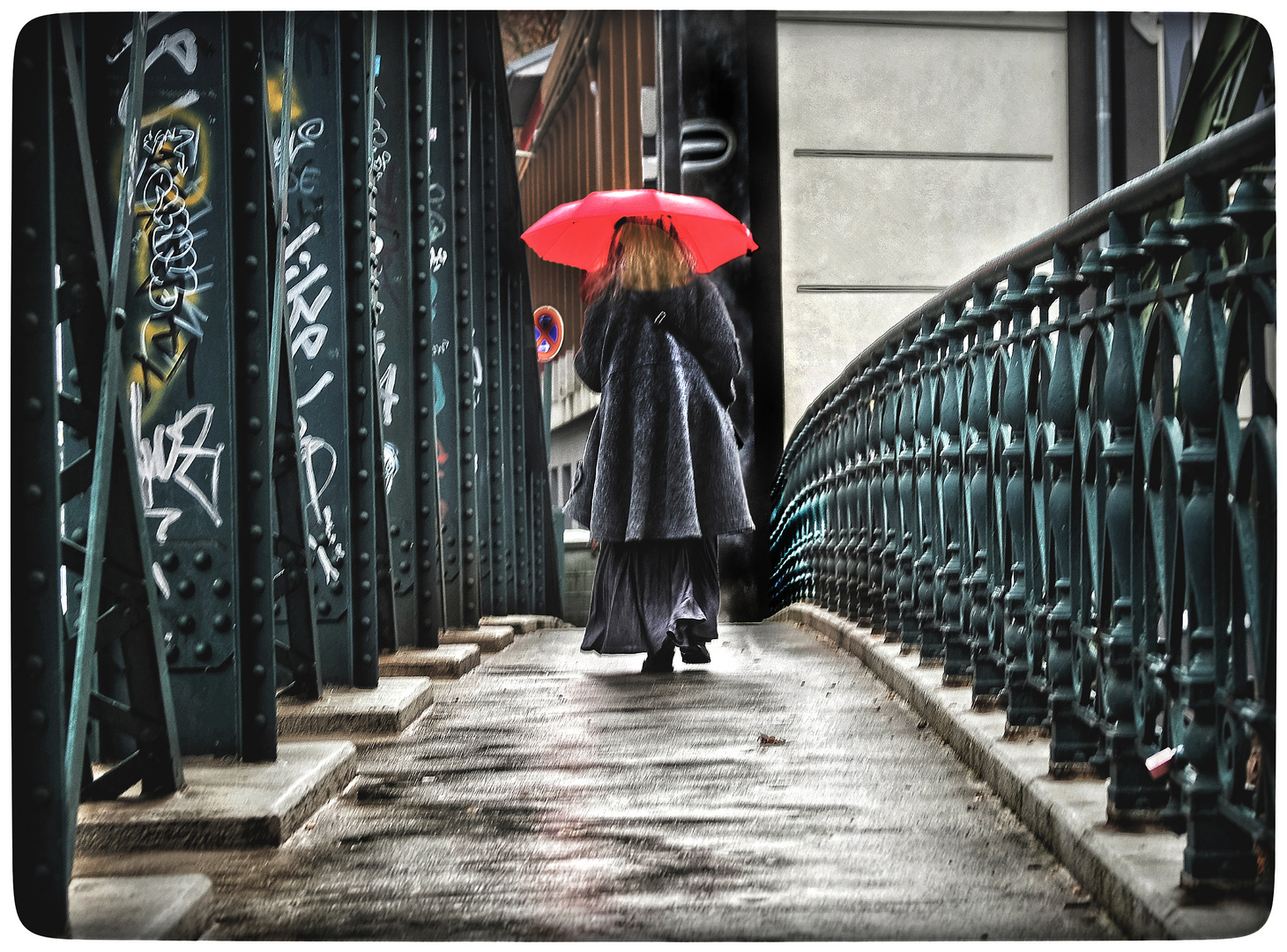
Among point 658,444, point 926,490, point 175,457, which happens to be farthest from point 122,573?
point 658,444

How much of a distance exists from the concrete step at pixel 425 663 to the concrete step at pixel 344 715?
2.82 feet

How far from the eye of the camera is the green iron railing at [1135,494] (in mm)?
1802

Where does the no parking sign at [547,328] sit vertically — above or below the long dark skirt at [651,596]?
above

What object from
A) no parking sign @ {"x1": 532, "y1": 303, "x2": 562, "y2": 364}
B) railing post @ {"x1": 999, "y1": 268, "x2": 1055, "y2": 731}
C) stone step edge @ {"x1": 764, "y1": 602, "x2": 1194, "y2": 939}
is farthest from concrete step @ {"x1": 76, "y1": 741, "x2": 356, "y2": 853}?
no parking sign @ {"x1": 532, "y1": 303, "x2": 562, "y2": 364}

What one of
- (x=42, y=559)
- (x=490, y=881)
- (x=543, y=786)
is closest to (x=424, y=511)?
(x=543, y=786)

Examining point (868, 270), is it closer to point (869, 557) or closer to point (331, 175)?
point (869, 557)

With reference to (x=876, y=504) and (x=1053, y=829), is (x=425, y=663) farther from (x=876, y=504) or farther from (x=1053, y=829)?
(x=1053, y=829)

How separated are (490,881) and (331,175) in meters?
2.29

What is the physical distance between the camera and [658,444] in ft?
16.3

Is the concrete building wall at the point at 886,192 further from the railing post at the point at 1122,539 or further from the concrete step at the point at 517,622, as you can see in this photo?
the railing post at the point at 1122,539

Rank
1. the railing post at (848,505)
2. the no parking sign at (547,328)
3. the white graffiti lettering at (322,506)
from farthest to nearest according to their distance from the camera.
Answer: the no parking sign at (547,328) → the railing post at (848,505) → the white graffiti lettering at (322,506)

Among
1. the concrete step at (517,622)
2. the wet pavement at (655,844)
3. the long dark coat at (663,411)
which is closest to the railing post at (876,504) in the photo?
the long dark coat at (663,411)

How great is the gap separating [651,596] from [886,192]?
4.38 meters

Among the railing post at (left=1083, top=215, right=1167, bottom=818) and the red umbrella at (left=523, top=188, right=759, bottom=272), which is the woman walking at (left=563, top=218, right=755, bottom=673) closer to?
the red umbrella at (left=523, top=188, right=759, bottom=272)
